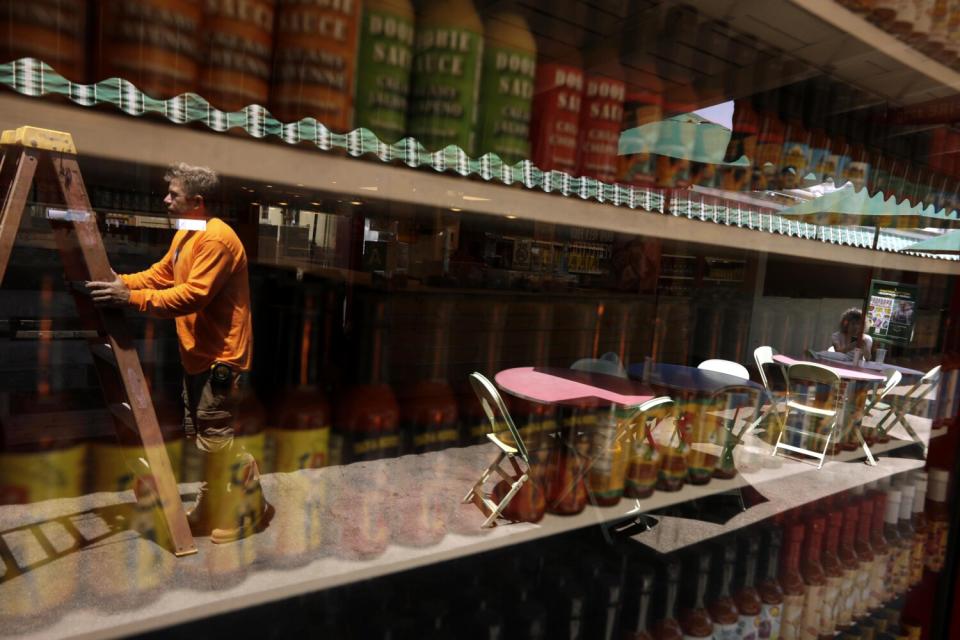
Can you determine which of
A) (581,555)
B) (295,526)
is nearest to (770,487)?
(581,555)

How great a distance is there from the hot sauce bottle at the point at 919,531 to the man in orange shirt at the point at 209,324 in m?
1.66

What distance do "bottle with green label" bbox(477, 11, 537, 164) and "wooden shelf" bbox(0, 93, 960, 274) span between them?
67 millimetres

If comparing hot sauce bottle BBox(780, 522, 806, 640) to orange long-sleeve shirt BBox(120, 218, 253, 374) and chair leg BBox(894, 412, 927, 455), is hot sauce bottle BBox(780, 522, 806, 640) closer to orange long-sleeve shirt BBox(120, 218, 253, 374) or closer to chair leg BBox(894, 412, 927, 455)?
chair leg BBox(894, 412, 927, 455)

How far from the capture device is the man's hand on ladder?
1.06 meters

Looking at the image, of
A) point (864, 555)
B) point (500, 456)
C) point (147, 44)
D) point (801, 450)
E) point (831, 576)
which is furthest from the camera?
point (801, 450)

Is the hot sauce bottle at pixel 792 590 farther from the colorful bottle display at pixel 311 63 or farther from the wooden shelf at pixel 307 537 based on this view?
the colorful bottle display at pixel 311 63

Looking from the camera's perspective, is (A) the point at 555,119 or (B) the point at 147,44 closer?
(B) the point at 147,44

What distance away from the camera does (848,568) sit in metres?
1.47

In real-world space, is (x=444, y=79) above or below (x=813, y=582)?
above

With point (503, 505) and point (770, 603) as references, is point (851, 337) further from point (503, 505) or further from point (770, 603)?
point (503, 505)

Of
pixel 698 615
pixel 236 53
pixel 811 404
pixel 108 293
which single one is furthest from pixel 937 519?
pixel 811 404

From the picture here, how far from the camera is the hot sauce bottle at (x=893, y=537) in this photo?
4.32ft

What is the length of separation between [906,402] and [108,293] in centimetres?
246

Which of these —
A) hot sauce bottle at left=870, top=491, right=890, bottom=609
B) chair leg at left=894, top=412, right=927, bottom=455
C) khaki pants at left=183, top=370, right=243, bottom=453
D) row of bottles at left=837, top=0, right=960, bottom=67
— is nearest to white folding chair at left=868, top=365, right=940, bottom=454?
chair leg at left=894, top=412, right=927, bottom=455
